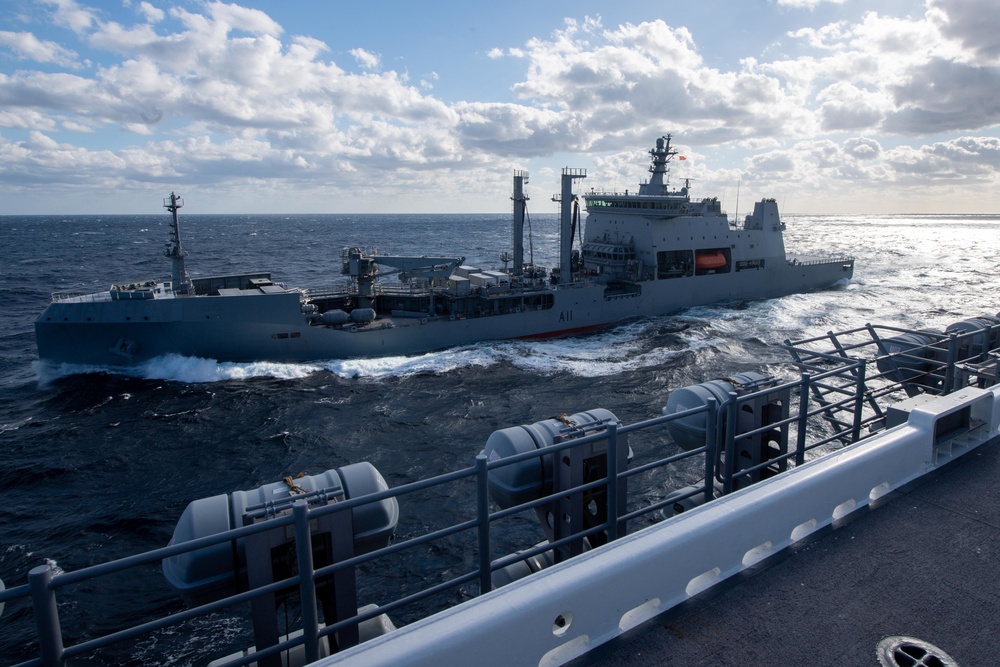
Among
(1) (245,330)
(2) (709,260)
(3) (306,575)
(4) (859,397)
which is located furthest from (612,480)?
(2) (709,260)

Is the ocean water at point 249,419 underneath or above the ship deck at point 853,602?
underneath

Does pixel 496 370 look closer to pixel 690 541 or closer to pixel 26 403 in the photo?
pixel 26 403

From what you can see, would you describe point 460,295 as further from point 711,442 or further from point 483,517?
point 483,517

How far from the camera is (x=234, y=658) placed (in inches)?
129

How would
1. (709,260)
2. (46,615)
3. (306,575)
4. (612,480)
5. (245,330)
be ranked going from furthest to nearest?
(709,260), (245,330), (612,480), (306,575), (46,615)

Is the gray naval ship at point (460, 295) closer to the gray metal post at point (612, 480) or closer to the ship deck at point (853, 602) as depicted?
the gray metal post at point (612, 480)

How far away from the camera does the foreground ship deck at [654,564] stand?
2.81 metres

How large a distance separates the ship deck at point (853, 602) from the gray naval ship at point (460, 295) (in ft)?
61.4

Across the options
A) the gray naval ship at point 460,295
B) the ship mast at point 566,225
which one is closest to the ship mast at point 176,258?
the gray naval ship at point 460,295

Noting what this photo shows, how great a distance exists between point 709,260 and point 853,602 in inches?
1166

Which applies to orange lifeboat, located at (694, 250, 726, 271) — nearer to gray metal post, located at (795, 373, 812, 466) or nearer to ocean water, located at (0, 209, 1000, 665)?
ocean water, located at (0, 209, 1000, 665)

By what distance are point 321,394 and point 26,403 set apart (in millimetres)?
8602

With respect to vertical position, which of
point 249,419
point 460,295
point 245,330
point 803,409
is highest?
point 803,409

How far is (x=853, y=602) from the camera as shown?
337 cm
